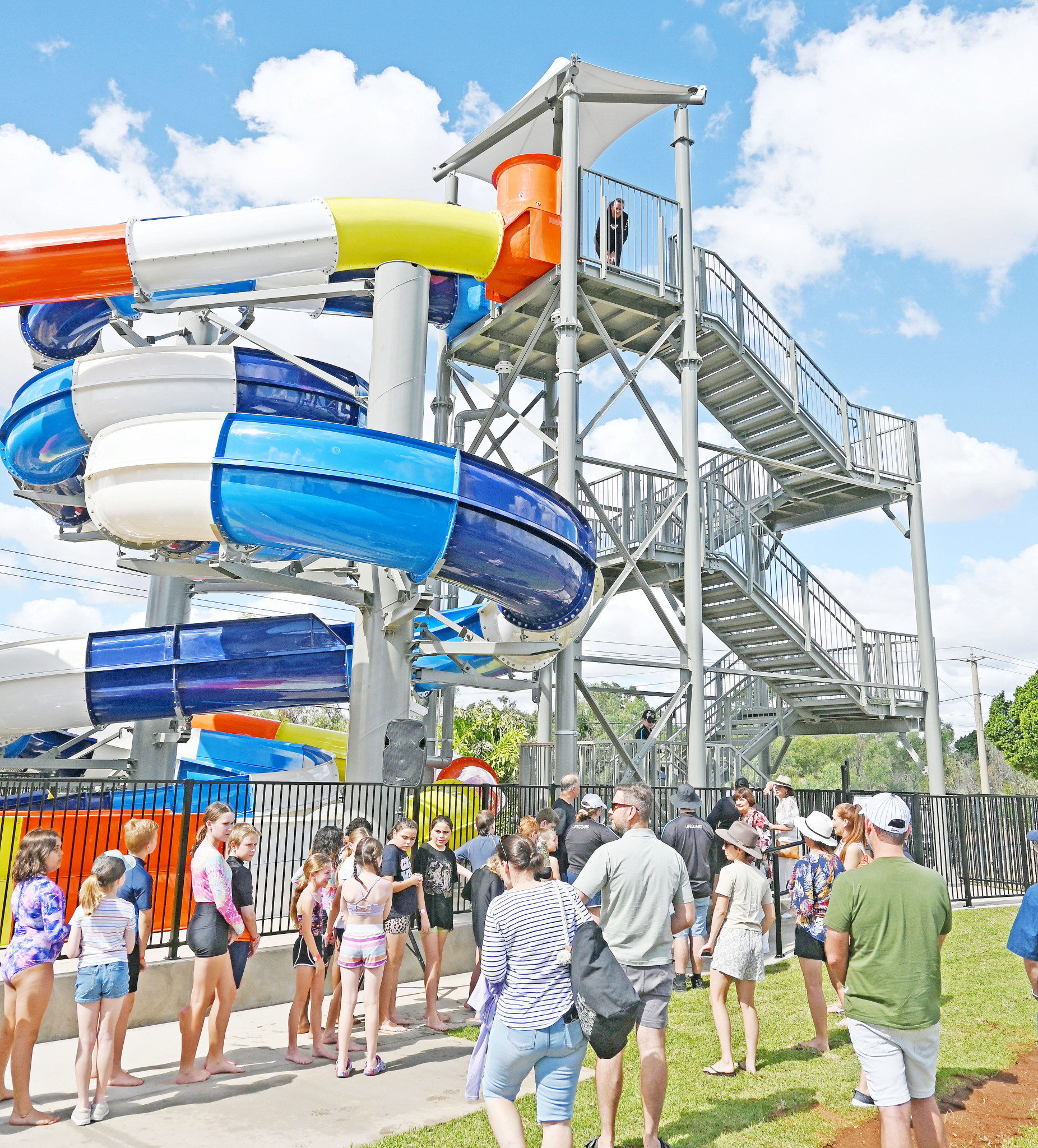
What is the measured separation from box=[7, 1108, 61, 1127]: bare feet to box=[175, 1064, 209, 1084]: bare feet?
862mm

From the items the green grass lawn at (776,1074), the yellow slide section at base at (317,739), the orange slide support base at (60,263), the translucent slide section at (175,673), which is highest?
the orange slide support base at (60,263)

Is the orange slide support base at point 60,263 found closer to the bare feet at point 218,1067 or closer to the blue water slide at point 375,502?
the blue water slide at point 375,502

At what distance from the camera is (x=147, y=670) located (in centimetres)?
1259

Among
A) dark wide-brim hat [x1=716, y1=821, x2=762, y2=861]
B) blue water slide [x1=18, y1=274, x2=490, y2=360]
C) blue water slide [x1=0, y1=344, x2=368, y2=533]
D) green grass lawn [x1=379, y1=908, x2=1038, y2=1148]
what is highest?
blue water slide [x1=18, y1=274, x2=490, y2=360]

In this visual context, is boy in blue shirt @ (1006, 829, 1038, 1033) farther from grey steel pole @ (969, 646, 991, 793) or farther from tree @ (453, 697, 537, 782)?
grey steel pole @ (969, 646, 991, 793)

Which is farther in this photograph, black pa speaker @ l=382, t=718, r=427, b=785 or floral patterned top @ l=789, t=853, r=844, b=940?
black pa speaker @ l=382, t=718, r=427, b=785

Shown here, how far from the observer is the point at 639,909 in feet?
17.1

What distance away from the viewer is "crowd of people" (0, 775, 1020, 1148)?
425 cm

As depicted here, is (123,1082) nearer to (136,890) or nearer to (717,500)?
(136,890)

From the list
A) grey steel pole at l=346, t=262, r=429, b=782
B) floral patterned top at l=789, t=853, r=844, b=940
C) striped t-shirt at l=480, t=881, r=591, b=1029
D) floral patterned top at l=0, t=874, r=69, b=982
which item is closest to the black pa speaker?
grey steel pole at l=346, t=262, r=429, b=782

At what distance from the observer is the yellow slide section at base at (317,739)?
20.0m

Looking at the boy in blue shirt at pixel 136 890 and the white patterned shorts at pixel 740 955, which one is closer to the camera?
the boy in blue shirt at pixel 136 890

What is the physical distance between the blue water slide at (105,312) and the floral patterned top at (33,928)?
9.32m

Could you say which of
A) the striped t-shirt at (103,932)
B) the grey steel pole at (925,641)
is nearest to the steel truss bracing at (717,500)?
the grey steel pole at (925,641)
